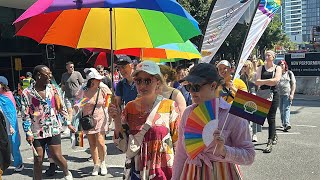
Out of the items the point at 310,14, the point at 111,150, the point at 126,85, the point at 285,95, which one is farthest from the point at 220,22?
the point at 310,14

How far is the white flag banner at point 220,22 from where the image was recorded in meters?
5.16

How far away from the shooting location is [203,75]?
247 centimetres

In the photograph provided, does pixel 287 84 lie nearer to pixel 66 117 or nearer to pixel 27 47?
pixel 66 117

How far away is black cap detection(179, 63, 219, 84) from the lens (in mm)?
2457

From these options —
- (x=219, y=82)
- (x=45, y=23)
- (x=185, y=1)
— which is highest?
(x=185, y=1)

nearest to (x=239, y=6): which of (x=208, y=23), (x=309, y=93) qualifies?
(x=208, y=23)

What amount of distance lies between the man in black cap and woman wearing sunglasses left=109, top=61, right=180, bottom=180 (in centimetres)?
144

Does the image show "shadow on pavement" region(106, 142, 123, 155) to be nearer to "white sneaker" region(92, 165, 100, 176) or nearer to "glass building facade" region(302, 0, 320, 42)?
"white sneaker" region(92, 165, 100, 176)

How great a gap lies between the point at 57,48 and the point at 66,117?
21.4 metres

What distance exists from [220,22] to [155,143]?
100 inches

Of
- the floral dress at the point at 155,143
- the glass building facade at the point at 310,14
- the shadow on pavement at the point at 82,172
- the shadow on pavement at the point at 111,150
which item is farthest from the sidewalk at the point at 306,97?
the glass building facade at the point at 310,14

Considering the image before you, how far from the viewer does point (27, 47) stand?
2561cm

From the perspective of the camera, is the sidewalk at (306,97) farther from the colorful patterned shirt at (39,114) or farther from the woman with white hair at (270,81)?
the colorful patterned shirt at (39,114)

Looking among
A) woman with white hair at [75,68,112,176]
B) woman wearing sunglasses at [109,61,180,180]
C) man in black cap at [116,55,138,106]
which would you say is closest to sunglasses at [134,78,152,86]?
woman wearing sunglasses at [109,61,180,180]
